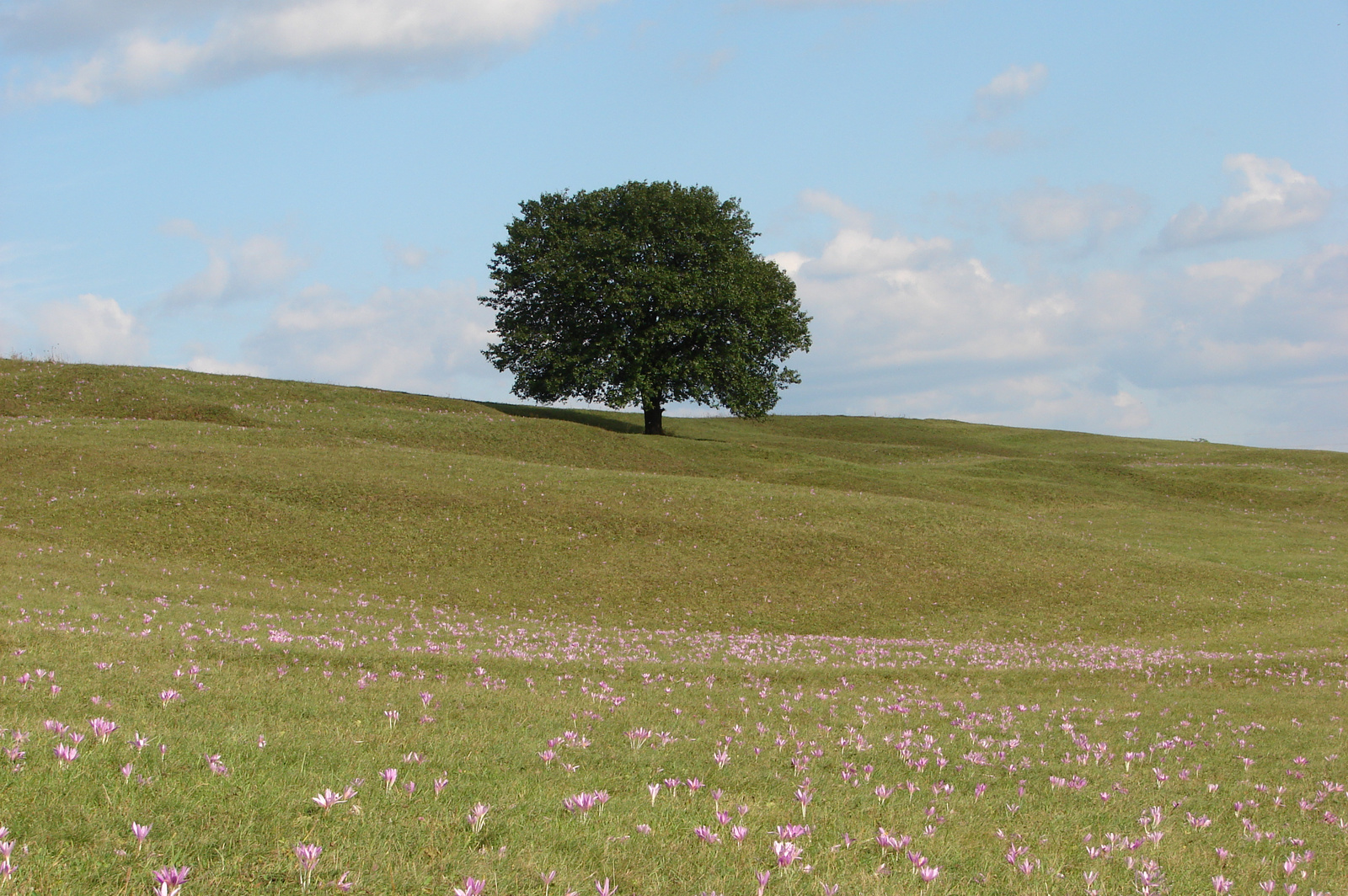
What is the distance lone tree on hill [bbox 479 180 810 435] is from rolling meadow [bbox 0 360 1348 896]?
39.3ft

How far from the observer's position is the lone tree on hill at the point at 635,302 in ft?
216

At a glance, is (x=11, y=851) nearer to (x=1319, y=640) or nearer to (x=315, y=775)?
(x=315, y=775)

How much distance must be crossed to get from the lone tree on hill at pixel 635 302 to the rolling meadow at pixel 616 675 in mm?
11969

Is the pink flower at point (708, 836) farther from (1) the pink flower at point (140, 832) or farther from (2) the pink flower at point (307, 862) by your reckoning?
(1) the pink flower at point (140, 832)

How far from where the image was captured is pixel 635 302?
2559 inches

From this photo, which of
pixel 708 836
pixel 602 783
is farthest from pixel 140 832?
pixel 602 783

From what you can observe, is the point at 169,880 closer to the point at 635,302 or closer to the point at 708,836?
the point at 708,836

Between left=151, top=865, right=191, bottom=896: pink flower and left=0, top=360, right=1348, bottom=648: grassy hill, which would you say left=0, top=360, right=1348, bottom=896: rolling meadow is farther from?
left=0, top=360, right=1348, bottom=648: grassy hill

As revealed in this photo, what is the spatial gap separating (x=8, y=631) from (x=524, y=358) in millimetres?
57000

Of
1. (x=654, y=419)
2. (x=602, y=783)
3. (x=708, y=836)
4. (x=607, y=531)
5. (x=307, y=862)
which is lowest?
(x=607, y=531)

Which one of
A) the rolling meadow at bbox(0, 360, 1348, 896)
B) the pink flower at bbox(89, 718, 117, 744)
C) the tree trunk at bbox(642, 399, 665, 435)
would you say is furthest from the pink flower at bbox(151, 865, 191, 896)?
the tree trunk at bbox(642, 399, 665, 435)

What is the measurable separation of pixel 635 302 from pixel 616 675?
166ft

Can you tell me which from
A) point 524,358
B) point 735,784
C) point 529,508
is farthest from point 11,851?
point 524,358

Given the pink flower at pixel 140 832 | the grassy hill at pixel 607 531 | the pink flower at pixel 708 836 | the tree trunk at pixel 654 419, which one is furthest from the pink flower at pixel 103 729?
the tree trunk at pixel 654 419
